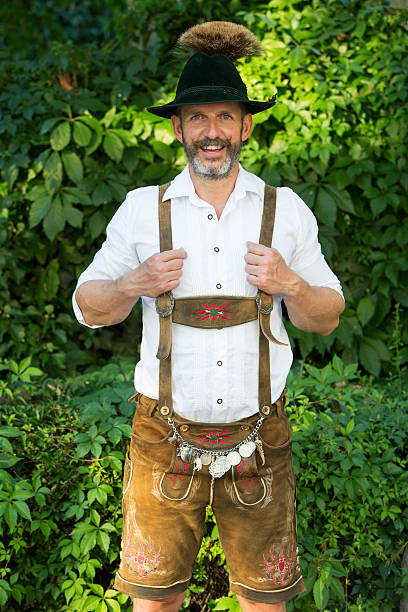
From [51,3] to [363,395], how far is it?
9.42 metres

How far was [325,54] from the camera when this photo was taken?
13.9 feet

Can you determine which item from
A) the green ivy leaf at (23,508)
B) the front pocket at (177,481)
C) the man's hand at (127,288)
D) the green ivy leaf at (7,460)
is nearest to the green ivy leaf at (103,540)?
the green ivy leaf at (23,508)

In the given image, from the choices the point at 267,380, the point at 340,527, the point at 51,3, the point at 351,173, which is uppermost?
the point at 51,3

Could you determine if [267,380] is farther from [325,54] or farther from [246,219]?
[325,54]

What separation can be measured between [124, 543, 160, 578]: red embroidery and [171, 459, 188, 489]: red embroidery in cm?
21

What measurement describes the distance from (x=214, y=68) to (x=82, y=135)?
205 centimetres

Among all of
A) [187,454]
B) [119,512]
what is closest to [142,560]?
[187,454]

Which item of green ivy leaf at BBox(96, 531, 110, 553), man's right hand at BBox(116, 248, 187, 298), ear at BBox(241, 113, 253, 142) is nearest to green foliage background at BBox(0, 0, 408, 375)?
green ivy leaf at BBox(96, 531, 110, 553)

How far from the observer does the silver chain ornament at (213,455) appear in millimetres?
2086

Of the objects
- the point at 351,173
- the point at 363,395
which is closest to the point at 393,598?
the point at 363,395

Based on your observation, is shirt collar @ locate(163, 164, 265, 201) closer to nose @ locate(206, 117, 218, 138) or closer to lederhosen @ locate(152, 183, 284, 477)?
lederhosen @ locate(152, 183, 284, 477)

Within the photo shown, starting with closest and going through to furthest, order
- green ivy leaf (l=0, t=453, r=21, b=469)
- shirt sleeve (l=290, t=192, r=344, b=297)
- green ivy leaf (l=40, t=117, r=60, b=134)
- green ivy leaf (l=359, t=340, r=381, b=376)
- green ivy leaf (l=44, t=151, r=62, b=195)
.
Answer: shirt sleeve (l=290, t=192, r=344, b=297), green ivy leaf (l=0, t=453, r=21, b=469), green ivy leaf (l=40, t=117, r=60, b=134), green ivy leaf (l=44, t=151, r=62, b=195), green ivy leaf (l=359, t=340, r=381, b=376)

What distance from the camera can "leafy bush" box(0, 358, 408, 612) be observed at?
107 inches

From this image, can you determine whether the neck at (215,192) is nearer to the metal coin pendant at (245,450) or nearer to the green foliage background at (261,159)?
the metal coin pendant at (245,450)
